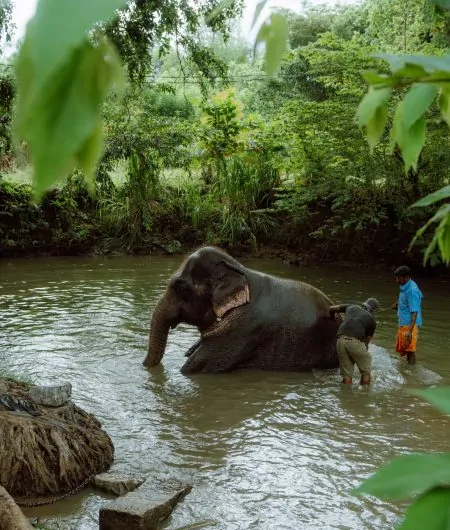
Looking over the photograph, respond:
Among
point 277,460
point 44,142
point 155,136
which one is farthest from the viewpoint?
point 155,136

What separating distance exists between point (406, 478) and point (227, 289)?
7324mm

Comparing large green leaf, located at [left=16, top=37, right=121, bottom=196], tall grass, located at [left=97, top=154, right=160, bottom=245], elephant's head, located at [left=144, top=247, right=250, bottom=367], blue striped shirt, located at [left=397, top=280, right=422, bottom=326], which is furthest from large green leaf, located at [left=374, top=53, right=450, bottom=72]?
tall grass, located at [left=97, top=154, right=160, bottom=245]

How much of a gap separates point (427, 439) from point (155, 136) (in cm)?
784

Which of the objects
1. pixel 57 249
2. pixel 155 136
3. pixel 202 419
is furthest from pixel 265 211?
pixel 202 419

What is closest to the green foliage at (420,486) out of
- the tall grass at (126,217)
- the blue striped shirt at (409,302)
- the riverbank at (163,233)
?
the blue striped shirt at (409,302)

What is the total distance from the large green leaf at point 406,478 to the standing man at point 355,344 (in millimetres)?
6875

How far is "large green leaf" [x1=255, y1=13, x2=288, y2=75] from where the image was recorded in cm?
79

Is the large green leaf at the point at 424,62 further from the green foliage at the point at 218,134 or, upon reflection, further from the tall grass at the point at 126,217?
the tall grass at the point at 126,217

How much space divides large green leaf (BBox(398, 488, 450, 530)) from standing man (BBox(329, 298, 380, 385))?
6.89 meters

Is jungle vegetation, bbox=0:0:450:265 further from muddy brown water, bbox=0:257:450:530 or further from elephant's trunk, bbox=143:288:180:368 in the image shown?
elephant's trunk, bbox=143:288:180:368

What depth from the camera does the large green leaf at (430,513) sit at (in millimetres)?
539

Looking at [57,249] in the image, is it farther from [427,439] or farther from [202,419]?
[427,439]

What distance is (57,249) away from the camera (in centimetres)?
1988

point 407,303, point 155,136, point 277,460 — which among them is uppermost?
point 155,136
